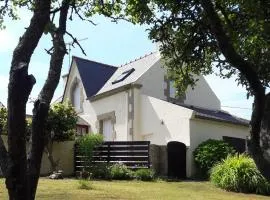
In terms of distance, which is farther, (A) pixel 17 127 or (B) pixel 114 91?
(B) pixel 114 91

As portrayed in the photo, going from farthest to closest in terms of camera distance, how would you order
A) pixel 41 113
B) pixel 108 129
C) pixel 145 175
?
pixel 108 129 < pixel 145 175 < pixel 41 113

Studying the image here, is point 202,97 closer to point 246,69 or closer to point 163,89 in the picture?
point 163,89

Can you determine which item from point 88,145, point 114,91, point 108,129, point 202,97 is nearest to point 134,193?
point 88,145

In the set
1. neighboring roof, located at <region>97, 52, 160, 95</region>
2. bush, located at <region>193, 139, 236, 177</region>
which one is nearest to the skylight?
neighboring roof, located at <region>97, 52, 160, 95</region>

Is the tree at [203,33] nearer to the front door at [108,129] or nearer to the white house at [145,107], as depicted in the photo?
the white house at [145,107]

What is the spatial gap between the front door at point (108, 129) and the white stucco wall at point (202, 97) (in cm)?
543

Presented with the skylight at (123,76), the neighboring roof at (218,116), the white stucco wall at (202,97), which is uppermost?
the skylight at (123,76)

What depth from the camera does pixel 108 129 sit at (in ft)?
123

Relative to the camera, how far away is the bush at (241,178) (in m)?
21.4

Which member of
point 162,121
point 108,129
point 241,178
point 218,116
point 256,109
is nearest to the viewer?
point 256,109

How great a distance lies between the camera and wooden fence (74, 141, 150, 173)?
87.4 feet

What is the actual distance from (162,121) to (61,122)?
Result: 8.02m

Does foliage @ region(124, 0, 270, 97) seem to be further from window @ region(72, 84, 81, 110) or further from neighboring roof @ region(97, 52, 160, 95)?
window @ region(72, 84, 81, 110)

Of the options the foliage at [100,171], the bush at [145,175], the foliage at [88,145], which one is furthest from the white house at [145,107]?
the foliage at [100,171]
